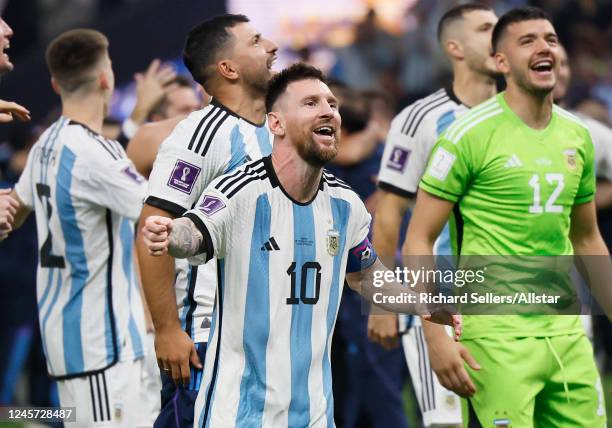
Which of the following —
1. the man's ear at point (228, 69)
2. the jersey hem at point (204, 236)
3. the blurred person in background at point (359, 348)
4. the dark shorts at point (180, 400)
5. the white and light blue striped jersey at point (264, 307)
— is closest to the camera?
the jersey hem at point (204, 236)

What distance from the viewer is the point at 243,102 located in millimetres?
6707

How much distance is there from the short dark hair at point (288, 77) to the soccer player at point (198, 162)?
0.58 metres

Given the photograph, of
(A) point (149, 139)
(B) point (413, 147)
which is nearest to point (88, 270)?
(A) point (149, 139)

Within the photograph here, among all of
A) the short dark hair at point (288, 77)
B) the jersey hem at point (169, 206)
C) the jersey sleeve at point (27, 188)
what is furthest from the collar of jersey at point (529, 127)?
the jersey sleeve at point (27, 188)

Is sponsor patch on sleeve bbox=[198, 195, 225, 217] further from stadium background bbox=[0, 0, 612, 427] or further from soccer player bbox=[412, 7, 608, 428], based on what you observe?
stadium background bbox=[0, 0, 612, 427]

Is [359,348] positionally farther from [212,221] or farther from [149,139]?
[212,221]

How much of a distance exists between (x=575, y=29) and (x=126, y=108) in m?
6.64

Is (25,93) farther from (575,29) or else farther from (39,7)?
(575,29)

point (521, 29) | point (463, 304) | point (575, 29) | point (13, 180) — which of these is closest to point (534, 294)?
point (463, 304)

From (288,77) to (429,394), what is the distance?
330 cm

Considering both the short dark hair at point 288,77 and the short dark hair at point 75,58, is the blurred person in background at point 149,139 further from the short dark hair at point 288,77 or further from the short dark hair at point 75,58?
the short dark hair at point 288,77

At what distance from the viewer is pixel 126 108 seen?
611 inches

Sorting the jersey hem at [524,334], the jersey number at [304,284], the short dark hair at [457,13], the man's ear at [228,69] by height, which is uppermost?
the short dark hair at [457,13]

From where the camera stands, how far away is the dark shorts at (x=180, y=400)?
20.8 feet
